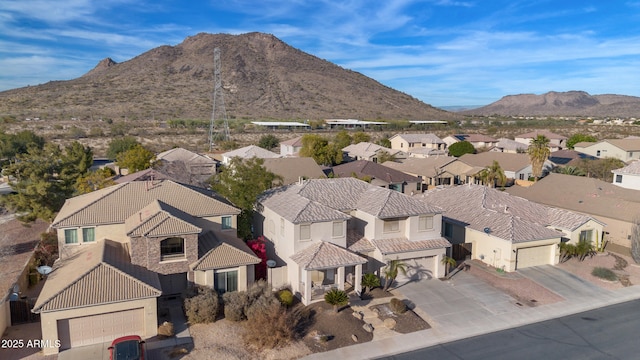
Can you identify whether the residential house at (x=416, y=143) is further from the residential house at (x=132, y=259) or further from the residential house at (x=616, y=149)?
the residential house at (x=132, y=259)

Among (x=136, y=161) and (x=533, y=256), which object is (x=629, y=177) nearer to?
(x=533, y=256)

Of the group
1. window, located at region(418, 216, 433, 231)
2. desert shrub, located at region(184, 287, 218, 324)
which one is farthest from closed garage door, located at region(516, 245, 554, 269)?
desert shrub, located at region(184, 287, 218, 324)

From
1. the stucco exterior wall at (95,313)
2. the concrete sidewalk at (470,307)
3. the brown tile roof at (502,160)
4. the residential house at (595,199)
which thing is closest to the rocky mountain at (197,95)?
the brown tile roof at (502,160)

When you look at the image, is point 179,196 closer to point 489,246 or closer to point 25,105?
point 489,246

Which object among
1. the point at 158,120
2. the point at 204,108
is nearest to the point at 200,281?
the point at 158,120

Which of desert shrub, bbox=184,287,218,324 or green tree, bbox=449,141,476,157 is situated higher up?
green tree, bbox=449,141,476,157

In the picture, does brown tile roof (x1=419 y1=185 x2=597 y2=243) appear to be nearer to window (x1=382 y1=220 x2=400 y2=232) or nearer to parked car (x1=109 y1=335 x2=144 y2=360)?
window (x1=382 y1=220 x2=400 y2=232)
